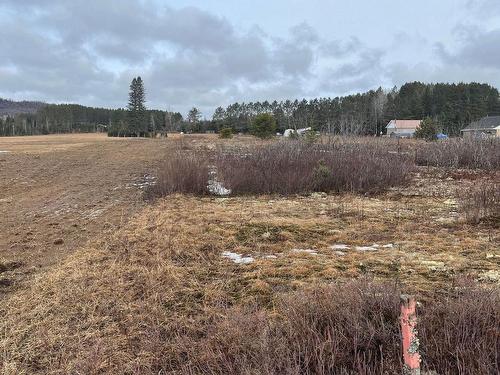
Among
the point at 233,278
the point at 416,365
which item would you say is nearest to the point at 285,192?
the point at 233,278

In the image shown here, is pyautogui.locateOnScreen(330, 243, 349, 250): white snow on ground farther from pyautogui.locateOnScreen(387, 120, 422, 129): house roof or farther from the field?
pyautogui.locateOnScreen(387, 120, 422, 129): house roof

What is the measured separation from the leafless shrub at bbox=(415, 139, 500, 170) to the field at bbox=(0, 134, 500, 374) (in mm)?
7628

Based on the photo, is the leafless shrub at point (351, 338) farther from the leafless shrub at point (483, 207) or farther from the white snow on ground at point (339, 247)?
the leafless shrub at point (483, 207)

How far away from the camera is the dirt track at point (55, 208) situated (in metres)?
6.38

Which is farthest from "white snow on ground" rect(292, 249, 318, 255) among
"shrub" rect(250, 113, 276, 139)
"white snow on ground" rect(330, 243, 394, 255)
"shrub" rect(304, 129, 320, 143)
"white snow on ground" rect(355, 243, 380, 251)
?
"shrub" rect(250, 113, 276, 139)

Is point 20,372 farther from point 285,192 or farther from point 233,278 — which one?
point 285,192

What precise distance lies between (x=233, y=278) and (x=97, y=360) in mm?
1923

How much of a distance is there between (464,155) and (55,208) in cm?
1563

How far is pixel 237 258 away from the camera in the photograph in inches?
224

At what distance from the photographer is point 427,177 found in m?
15.2

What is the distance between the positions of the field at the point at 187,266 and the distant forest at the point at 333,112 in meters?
42.9

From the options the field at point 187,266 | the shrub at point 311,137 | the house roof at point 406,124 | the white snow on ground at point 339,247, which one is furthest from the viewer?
the house roof at point 406,124

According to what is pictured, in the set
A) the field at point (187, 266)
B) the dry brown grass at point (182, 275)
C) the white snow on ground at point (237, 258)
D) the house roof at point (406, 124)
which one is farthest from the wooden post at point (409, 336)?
the house roof at point (406, 124)

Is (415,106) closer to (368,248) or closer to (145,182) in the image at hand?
(145,182)
